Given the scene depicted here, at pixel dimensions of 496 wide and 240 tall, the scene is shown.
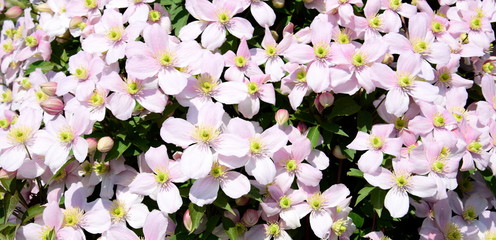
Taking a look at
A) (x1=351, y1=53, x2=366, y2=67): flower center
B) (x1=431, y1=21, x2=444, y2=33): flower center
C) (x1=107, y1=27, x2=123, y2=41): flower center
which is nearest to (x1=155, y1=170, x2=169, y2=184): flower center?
(x1=107, y1=27, x2=123, y2=41): flower center

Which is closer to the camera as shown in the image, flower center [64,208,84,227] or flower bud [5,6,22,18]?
flower center [64,208,84,227]

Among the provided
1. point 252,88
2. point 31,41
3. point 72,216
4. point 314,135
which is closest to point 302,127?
point 314,135

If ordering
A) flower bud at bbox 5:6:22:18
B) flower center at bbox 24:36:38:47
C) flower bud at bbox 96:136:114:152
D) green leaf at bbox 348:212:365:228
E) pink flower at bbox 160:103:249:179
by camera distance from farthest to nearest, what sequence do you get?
flower bud at bbox 5:6:22:18
flower center at bbox 24:36:38:47
green leaf at bbox 348:212:365:228
flower bud at bbox 96:136:114:152
pink flower at bbox 160:103:249:179

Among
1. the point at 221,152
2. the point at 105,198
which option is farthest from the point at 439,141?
the point at 105,198

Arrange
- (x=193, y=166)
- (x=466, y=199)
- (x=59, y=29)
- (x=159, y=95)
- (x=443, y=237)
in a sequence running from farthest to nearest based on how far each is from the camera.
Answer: (x=59, y=29) < (x=466, y=199) < (x=443, y=237) < (x=159, y=95) < (x=193, y=166)

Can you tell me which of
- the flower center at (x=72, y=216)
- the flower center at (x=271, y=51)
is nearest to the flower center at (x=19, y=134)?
the flower center at (x=72, y=216)

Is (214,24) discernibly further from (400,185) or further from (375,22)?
(400,185)

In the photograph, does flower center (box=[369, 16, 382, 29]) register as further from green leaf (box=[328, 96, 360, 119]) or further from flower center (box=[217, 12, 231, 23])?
flower center (box=[217, 12, 231, 23])

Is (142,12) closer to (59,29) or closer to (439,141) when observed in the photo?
(59,29)
